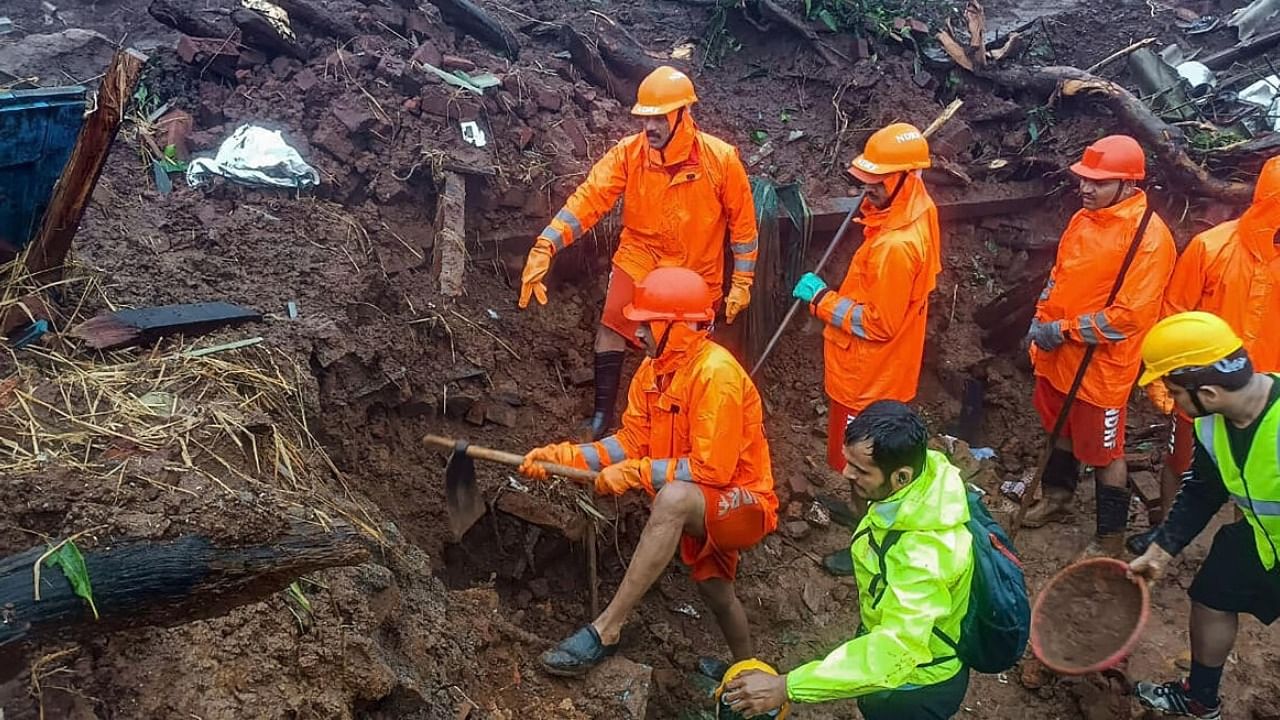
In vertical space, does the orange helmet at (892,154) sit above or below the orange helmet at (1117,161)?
below

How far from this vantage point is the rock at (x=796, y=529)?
5.58 metres

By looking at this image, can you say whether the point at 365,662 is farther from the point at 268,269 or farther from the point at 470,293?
the point at 470,293

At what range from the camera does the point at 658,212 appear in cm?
517

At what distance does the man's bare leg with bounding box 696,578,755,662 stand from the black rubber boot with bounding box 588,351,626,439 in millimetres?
1598

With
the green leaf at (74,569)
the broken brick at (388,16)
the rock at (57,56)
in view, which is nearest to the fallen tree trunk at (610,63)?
the broken brick at (388,16)

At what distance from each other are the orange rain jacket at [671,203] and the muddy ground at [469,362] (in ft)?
2.74

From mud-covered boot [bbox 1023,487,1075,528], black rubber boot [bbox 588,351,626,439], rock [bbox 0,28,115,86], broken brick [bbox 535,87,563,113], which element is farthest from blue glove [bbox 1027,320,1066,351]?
rock [bbox 0,28,115,86]

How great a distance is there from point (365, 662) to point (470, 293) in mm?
3082

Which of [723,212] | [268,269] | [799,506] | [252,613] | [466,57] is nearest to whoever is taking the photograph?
[252,613]

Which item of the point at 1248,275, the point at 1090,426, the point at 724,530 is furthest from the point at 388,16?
the point at 1248,275

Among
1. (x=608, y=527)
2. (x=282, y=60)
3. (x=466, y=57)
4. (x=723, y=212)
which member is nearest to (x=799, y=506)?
(x=608, y=527)

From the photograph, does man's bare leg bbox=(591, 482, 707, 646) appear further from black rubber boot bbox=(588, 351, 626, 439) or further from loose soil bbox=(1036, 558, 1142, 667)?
black rubber boot bbox=(588, 351, 626, 439)

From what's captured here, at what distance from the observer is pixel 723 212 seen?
5293 mm

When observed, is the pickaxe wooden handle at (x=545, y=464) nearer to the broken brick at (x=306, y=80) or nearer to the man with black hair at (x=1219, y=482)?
the man with black hair at (x=1219, y=482)
